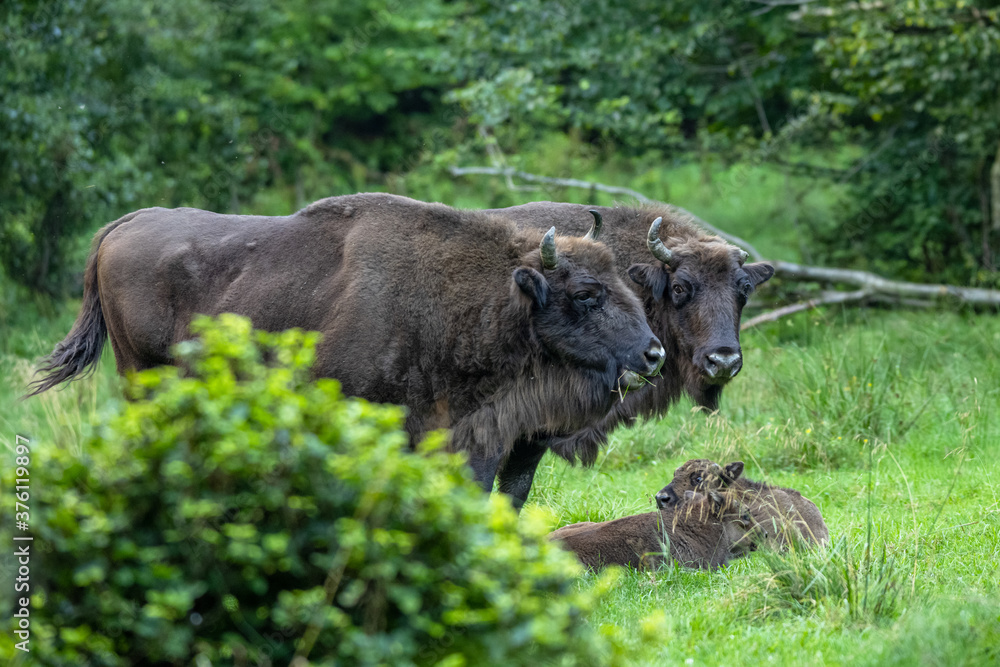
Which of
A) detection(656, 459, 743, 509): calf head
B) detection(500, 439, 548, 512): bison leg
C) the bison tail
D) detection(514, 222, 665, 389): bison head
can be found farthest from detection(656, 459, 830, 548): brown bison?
the bison tail

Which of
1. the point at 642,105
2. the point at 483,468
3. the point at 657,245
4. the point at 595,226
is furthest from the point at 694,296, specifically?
the point at 642,105

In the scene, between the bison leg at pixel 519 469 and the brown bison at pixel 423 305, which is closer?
the brown bison at pixel 423 305

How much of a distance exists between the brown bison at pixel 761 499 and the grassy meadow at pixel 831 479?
260 mm

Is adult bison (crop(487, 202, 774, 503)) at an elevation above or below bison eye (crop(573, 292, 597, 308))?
below

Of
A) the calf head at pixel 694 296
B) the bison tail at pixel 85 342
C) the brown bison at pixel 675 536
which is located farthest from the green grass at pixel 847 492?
the bison tail at pixel 85 342

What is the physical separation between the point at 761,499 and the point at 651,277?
6.89ft

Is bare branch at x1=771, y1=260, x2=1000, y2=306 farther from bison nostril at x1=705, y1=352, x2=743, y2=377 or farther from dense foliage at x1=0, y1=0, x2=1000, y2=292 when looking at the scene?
bison nostril at x1=705, y1=352, x2=743, y2=377

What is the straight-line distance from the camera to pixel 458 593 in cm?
312

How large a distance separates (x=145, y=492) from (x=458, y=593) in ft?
3.48

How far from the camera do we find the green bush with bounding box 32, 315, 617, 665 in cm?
312

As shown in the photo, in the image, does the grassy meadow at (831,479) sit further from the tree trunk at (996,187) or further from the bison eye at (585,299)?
the tree trunk at (996,187)

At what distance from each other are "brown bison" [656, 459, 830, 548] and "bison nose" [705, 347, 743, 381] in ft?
2.61

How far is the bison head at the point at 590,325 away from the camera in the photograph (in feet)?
21.1

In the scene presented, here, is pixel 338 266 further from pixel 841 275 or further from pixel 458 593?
pixel 841 275
